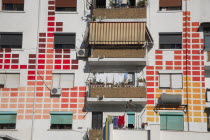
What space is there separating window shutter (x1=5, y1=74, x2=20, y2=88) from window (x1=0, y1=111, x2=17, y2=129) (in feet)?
5.54

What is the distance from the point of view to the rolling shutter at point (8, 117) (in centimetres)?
2258

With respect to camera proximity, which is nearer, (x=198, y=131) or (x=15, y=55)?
(x=198, y=131)

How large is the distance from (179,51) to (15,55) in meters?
10.0

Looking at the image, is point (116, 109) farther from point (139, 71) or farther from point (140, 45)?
point (140, 45)

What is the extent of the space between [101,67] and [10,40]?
5953 mm

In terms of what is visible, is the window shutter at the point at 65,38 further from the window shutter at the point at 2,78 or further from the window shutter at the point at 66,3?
the window shutter at the point at 2,78

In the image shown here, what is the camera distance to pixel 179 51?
75.7 ft

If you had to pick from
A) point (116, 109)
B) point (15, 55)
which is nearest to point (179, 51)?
point (116, 109)

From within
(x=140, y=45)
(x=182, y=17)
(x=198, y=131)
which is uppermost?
(x=182, y=17)

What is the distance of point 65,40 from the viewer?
→ 2366 centimetres

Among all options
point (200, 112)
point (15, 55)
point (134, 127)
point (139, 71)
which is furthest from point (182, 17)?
point (15, 55)

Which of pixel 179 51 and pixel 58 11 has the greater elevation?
pixel 58 11

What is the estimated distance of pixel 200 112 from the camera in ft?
72.6

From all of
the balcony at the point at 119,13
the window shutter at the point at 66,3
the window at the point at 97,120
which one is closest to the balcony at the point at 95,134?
the window at the point at 97,120
